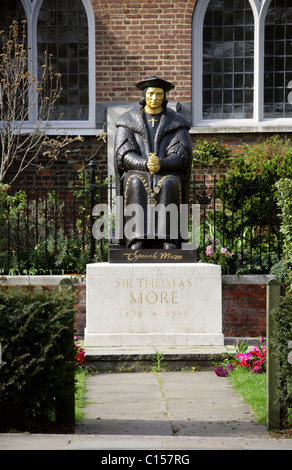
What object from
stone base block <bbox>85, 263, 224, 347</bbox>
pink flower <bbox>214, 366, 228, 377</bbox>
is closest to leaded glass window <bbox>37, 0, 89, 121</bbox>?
stone base block <bbox>85, 263, 224, 347</bbox>

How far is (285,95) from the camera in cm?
1482

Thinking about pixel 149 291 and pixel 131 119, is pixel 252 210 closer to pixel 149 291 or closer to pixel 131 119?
pixel 131 119

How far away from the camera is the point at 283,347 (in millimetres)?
5348

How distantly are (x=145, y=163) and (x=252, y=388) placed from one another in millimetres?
3134

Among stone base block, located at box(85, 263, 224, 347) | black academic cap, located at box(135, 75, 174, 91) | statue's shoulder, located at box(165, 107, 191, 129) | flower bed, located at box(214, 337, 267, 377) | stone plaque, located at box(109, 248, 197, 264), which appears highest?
black academic cap, located at box(135, 75, 174, 91)

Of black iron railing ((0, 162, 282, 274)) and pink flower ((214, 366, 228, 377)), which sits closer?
pink flower ((214, 366, 228, 377))

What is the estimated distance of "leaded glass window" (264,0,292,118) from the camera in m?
14.7

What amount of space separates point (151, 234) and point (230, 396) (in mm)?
2699

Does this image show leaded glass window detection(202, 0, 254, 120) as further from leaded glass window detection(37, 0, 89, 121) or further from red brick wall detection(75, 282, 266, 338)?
red brick wall detection(75, 282, 266, 338)

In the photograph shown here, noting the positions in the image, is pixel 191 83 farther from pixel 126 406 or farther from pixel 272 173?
pixel 126 406

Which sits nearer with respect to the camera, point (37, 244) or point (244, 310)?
point (244, 310)

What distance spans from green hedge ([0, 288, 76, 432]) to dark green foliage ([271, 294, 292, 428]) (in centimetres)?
149

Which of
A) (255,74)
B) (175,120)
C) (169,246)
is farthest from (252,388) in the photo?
(255,74)

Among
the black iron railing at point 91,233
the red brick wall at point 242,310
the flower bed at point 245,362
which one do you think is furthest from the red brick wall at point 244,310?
the flower bed at point 245,362
